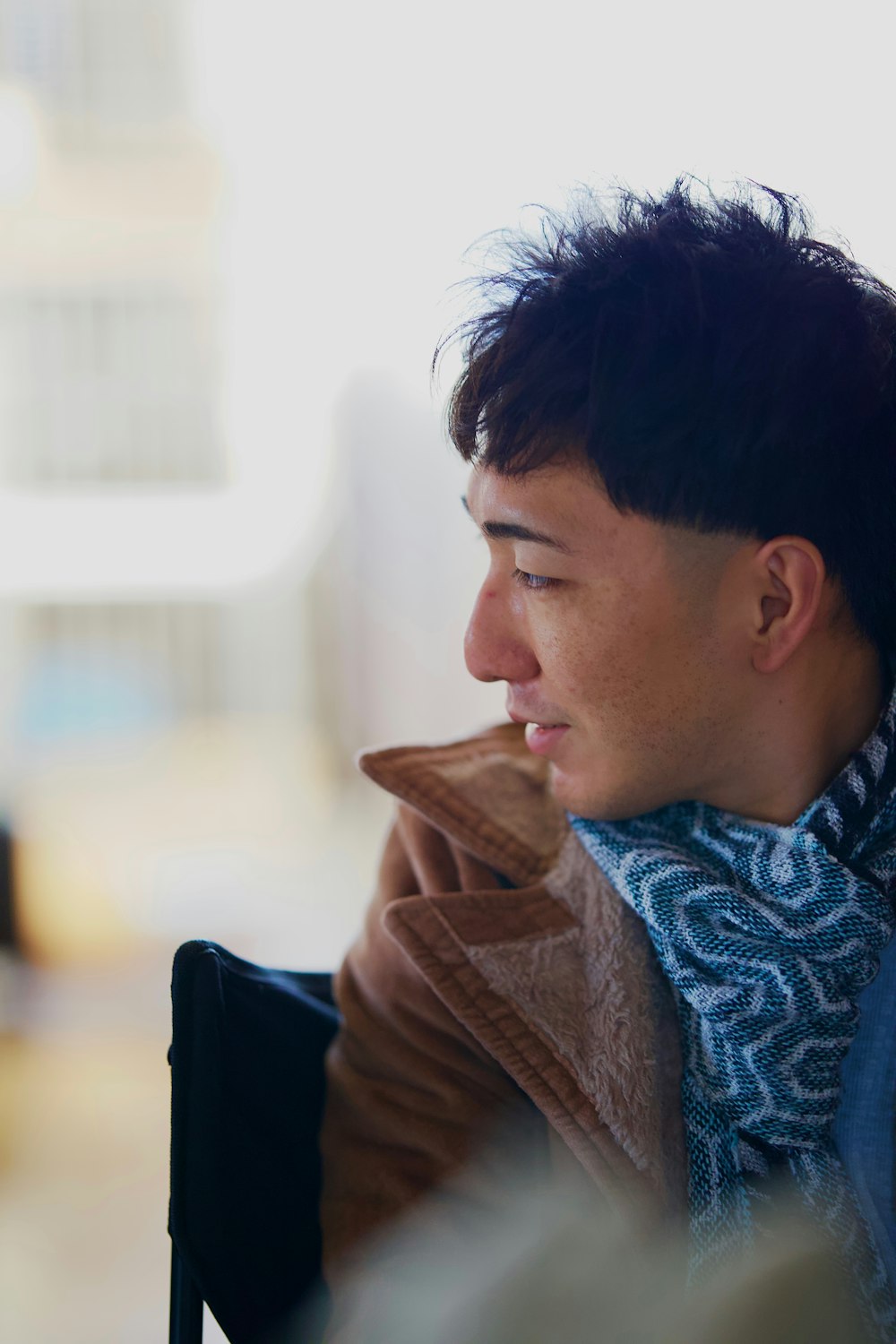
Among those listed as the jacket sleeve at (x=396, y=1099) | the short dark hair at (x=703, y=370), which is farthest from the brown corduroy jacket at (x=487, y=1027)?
the short dark hair at (x=703, y=370)

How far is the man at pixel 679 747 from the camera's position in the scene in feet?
2.87

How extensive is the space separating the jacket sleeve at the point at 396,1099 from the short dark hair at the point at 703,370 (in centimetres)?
40

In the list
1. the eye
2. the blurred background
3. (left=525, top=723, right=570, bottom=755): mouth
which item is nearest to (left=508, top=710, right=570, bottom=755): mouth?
(left=525, top=723, right=570, bottom=755): mouth

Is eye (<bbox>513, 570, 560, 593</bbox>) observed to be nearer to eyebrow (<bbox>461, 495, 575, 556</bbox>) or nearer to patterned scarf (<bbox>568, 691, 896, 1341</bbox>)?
eyebrow (<bbox>461, 495, 575, 556</bbox>)

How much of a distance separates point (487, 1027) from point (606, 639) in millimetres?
329

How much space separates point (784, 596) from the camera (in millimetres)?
926

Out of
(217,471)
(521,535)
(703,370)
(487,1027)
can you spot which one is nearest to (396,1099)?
(487,1027)

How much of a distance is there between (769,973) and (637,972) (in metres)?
0.12

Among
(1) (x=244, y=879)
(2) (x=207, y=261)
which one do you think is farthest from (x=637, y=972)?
(2) (x=207, y=261)

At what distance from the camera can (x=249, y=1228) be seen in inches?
34.9

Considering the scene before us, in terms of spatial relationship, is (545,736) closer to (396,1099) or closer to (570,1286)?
(396,1099)

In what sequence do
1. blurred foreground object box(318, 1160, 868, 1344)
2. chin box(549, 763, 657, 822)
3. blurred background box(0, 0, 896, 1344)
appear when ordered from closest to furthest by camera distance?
blurred foreground object box(318, 1160, 868, 1344) → chin box(549, 763, 657, 822) → blurred background box(0, 0, 896, 1344)

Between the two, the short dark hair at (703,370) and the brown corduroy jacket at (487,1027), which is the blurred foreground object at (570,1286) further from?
the short dark hair at (703,370)

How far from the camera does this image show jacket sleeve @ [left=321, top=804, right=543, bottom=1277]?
0.92m
